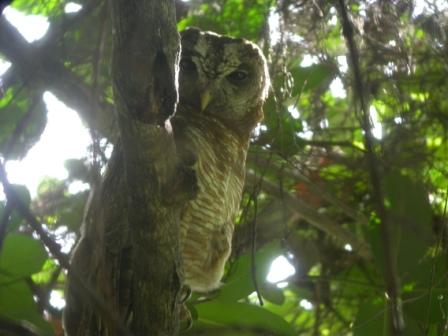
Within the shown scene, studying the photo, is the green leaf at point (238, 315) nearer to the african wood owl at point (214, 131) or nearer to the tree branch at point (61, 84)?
the african wood owl at point (214, 131)

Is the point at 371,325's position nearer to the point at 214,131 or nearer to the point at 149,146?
the point at 214,131

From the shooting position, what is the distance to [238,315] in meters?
2.33

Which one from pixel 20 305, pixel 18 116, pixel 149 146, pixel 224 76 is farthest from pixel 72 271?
pixel 224 76

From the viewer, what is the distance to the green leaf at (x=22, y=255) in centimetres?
187

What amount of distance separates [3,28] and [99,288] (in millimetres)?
860

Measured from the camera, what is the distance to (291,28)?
2.41 m

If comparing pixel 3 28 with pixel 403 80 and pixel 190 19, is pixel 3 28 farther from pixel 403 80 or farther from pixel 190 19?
pixel 190 19

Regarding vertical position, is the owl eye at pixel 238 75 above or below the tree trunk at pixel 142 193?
above

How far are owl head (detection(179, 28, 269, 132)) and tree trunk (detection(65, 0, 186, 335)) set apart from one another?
0.87 m

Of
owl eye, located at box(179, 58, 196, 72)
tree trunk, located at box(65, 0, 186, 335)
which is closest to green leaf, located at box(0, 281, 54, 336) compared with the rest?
tree trunk, located at box(65, 0, 186, 335)

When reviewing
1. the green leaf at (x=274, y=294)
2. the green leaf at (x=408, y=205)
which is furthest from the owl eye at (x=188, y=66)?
the green leaf at (x=408, y=205)

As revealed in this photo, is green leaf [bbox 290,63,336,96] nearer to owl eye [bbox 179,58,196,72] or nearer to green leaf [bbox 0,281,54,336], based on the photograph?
owl eye [bbox 179,58,196,72]

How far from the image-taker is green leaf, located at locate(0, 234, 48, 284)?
1.87 metres

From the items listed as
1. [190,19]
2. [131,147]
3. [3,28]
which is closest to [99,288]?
[131,147]
